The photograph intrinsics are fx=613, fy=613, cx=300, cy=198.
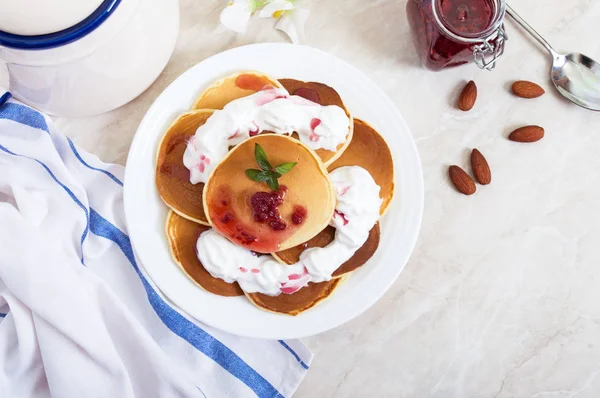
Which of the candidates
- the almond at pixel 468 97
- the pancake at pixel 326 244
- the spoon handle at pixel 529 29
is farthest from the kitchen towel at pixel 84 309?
the spoon handle at pixel 529 29

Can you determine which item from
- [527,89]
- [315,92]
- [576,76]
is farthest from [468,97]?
[315,92]

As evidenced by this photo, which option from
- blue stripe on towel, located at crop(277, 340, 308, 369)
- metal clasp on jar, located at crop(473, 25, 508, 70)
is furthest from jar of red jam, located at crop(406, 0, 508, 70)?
blue stripe on towel, located at crop(277, 340, 308, 369)

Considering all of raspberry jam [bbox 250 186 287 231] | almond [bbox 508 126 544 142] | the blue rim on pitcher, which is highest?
the blue rim on pitcher

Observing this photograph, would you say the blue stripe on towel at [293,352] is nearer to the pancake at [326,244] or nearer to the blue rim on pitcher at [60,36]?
the pancake at [326,244]

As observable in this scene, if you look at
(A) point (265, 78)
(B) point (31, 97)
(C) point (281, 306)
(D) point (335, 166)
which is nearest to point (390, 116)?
(D) point (335, 166)

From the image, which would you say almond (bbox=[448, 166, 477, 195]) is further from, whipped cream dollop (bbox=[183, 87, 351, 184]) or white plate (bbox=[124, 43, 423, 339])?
whipped cream dollop (bbox=[183, 87, 351, 184])

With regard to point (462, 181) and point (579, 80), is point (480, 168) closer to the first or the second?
point (462, 181)
